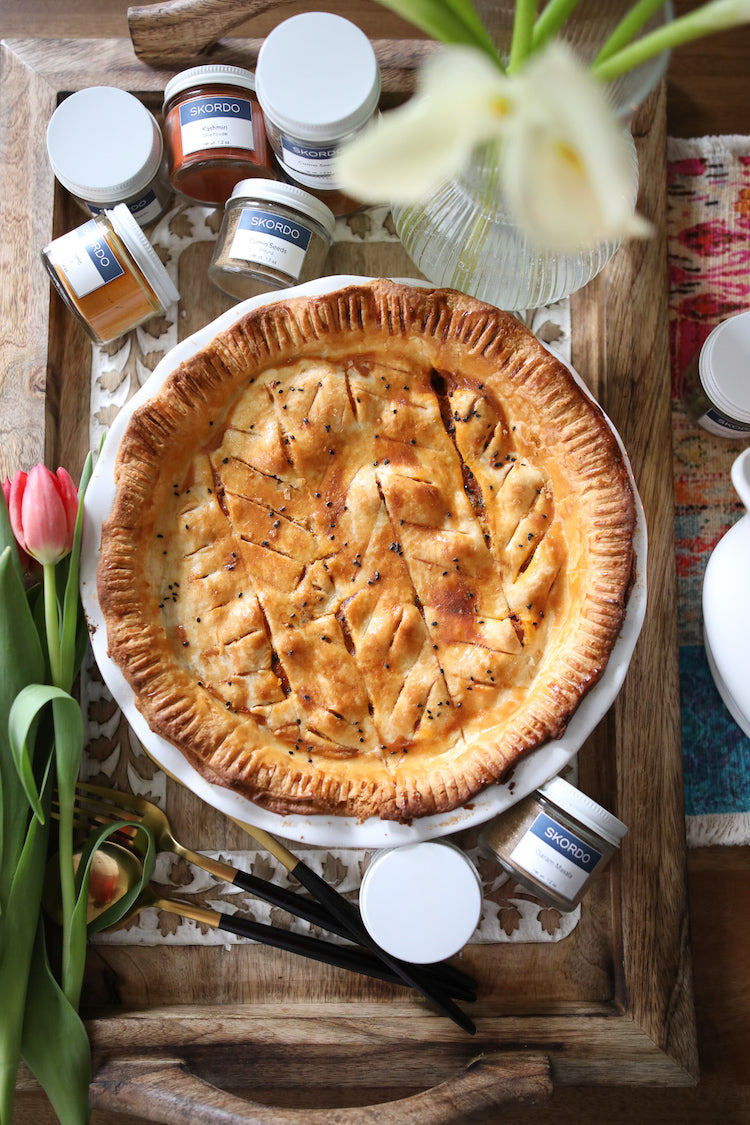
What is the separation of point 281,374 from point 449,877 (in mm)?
1009

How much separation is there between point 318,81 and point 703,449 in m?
1.09

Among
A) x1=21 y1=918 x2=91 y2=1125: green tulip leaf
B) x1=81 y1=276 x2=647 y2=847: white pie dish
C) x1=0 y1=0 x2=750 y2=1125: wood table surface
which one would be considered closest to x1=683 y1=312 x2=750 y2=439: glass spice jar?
x1=81 y1=276 x2=647 y2=847: white pie dish

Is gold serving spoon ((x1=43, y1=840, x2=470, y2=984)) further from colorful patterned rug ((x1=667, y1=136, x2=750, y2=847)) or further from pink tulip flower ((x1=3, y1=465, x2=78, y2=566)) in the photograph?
colorful patterned rug ((x1=667, y1=136, x2=750, y2=847))

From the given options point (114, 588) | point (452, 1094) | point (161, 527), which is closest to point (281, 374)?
point (161, 527)

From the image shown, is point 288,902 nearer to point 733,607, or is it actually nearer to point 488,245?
point 733,607

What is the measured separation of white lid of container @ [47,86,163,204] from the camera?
1.68 m


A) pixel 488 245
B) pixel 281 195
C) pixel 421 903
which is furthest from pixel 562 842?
pixel 281 195

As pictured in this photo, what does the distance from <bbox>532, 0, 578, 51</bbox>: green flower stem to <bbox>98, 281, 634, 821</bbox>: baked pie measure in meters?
0.59

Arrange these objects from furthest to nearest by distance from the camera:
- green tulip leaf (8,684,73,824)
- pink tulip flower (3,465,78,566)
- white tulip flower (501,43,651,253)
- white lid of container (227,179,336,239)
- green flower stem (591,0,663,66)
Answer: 1. white lid of container (227,179,336,239)
2. pink tulip flower (3,465,78,566)
3. green tulip leaf (8,684,73,824)
4. green flower stem (591,0,663,66)
5. white tulip flower (501,43,651,253)

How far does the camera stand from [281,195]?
5.39 feet

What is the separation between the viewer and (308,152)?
5.32ft

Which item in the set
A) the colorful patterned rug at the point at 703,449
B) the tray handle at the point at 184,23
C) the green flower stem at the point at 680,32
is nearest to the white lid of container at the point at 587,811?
the colorful patterned rug at the point at 703,449

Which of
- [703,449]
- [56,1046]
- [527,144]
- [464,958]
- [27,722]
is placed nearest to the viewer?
[527,144]

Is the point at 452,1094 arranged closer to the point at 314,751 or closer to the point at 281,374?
the point at 314,751
